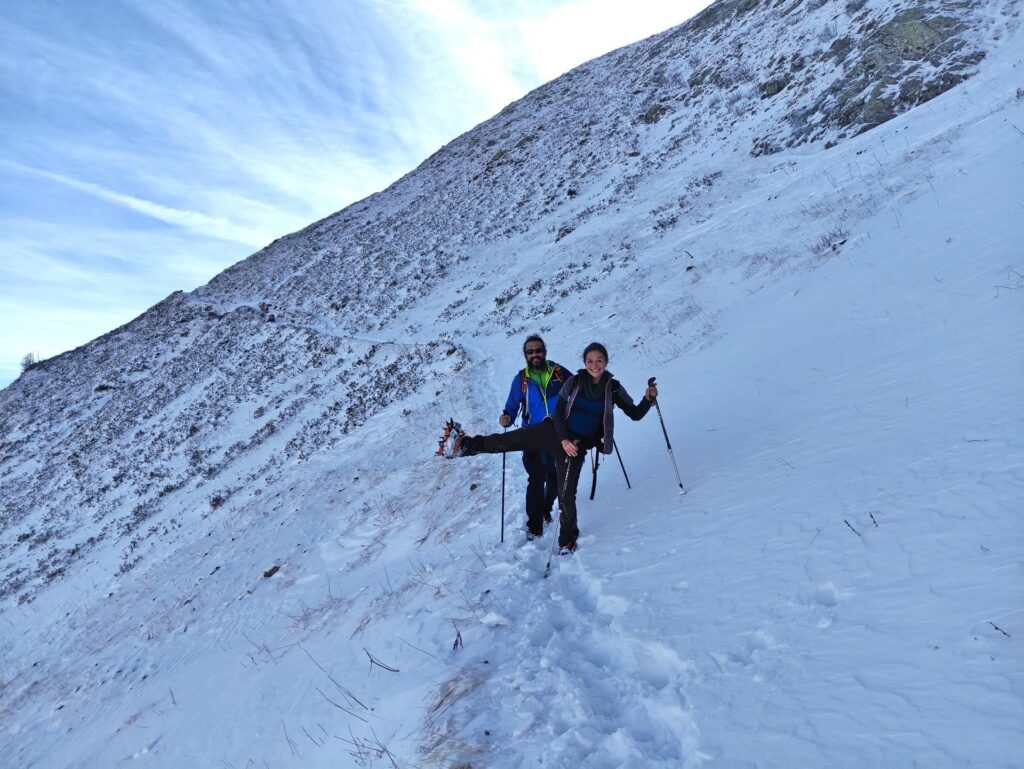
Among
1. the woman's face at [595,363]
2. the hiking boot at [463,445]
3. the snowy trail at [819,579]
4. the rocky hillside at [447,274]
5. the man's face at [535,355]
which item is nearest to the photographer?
the snowy trail at [819,579]

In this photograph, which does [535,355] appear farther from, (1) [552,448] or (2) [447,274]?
(2) [447,274]

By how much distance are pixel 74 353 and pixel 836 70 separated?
5594cm

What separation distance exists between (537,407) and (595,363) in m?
1.05

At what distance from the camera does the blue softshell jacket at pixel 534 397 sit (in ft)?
20.0

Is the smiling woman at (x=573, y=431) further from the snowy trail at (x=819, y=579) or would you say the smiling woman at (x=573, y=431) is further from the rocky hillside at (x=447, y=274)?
the rocky hillside at (x=447, y=274)

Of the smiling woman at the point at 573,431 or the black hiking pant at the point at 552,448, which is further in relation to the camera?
the black hiking pant at the point at 552,448

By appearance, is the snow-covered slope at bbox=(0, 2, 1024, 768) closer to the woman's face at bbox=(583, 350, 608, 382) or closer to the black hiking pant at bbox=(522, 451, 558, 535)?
the black hiking pant at bbox=(522, 451, 558, 535)

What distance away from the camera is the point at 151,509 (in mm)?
18812

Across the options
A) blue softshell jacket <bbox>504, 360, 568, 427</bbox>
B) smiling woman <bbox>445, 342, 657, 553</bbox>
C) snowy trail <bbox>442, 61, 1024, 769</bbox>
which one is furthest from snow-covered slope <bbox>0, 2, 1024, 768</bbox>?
blue softshell jacket <bbox>504, 360, 568, 427</bbox>

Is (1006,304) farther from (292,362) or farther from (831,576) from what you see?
(292,362)

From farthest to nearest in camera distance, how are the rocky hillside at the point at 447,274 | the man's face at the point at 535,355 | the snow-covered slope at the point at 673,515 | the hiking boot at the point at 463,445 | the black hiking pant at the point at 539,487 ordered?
the rocky hillside at the point at 447,274, the black hiking pant at the point at 539,487, the man's face at the point at 535,355, the hiking boot at the point at 463,445, the snow-covered slope at the point at 673,515

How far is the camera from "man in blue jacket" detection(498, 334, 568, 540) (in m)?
6.02

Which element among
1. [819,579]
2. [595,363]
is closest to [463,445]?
[595,363]

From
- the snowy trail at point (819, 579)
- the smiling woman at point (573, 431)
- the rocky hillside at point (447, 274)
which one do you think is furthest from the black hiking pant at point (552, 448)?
the rocky hillside at point (447, 274)
